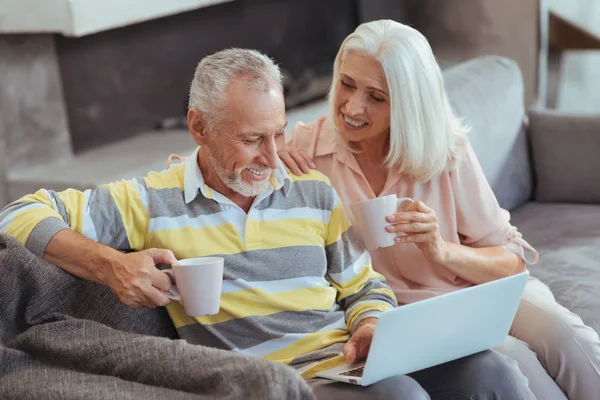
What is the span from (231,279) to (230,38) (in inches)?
107

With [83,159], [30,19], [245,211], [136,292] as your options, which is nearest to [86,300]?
[136,292]

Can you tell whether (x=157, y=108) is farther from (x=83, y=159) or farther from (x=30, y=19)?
(x=30, y=19)

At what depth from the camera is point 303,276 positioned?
5.62 feet

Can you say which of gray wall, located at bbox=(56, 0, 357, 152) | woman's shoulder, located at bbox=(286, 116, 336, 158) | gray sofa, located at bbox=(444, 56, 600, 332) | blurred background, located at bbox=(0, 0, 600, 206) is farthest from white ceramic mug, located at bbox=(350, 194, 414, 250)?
gray wall, located at bbox=(56, 0, 357, 152)

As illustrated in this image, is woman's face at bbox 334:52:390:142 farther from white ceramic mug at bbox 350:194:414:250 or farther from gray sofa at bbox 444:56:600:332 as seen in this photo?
gray sofa at bbox 444:56:600:332

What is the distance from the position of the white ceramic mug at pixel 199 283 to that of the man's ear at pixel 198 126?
0.99 ft

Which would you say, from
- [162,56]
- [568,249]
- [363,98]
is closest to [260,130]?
[363,98]

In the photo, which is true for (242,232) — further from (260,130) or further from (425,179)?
(425,179)

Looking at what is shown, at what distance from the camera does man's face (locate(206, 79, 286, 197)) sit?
64.0 inches

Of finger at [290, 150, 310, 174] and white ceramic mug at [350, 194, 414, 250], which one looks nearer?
white ceramic mug at [350, 194, 414, 250]

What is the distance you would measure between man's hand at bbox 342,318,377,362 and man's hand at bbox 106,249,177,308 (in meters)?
0.34

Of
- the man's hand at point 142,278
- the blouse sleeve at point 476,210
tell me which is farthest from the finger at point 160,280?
the blouse sleeve at point 476,210

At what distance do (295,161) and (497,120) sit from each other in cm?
118

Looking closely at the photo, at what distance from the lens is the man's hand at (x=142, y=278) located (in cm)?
149
